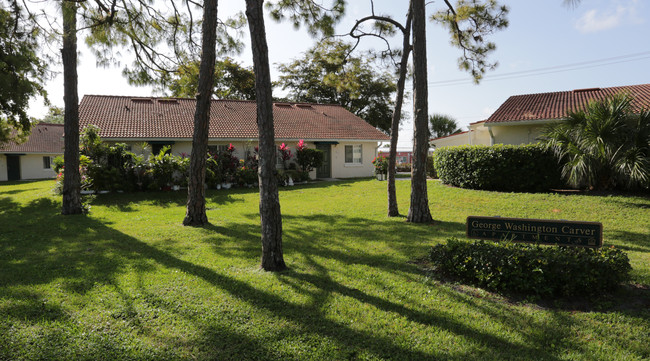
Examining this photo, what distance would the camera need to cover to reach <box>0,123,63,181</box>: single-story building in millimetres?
31016

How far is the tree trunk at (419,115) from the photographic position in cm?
870

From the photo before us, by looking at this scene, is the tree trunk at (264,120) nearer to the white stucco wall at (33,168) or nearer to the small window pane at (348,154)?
the small window pane at (348,154)

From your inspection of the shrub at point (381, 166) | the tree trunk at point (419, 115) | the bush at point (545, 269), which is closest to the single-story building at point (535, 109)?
the shrub at point (381, 166)

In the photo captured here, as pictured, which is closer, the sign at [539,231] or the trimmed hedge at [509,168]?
the sign at [539,231]

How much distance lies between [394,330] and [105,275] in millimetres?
4225

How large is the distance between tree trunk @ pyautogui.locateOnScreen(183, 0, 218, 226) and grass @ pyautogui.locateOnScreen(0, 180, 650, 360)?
3.21 feet

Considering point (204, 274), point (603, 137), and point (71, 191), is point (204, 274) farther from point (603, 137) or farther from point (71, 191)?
point (603, 137)

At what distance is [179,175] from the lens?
15711 millimetres

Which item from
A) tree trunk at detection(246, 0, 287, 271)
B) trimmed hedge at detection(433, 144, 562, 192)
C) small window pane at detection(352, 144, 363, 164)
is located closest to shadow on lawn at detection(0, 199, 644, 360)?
tree trunk at detection(246, 0, 287, 271)

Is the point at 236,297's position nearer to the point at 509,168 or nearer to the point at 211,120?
the point at 509,168

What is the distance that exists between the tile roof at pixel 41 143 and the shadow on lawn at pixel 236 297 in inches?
1149

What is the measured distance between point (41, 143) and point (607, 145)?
40.7 m

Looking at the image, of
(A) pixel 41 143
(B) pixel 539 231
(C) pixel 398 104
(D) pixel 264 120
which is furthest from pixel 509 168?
(A) pixel 41 143

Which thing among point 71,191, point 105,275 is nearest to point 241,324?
point 105,275
